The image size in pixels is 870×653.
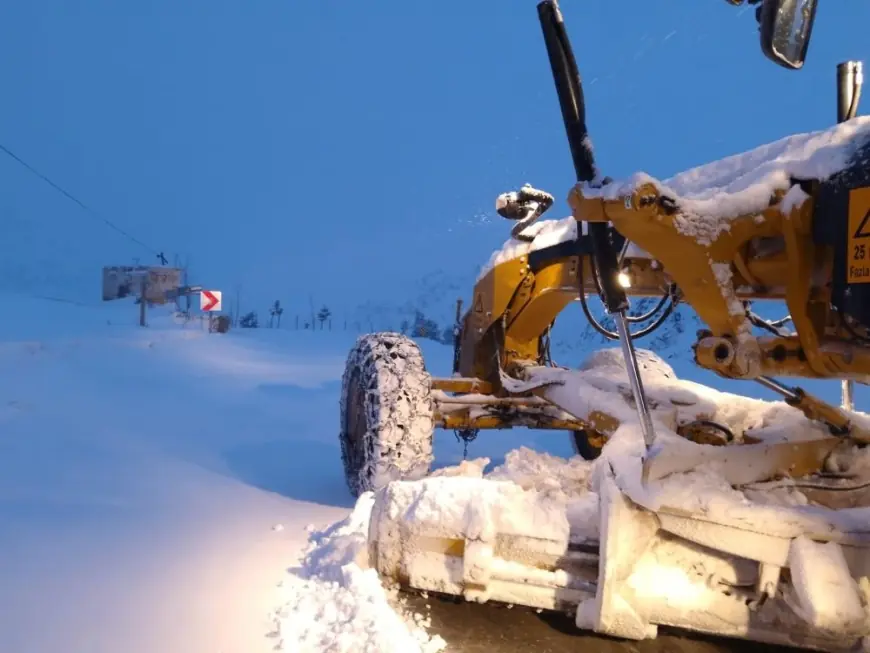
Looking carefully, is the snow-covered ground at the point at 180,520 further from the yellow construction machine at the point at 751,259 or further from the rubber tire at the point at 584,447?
the yellow construction machine at the point at 751,259

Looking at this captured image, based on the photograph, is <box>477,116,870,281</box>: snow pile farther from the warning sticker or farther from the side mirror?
the side mirror

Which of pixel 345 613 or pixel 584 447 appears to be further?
pixel 584 447

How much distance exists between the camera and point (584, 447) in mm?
5980

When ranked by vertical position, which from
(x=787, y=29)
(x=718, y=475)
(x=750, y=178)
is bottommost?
(x=718, y=475)

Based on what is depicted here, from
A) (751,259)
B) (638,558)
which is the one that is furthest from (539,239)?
(638,558)

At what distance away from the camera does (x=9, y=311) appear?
1730 cm

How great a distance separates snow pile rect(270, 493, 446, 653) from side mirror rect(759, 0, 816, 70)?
6.55 feet

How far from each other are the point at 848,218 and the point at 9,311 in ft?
61.9

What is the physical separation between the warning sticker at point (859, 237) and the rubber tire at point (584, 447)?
3975 mm

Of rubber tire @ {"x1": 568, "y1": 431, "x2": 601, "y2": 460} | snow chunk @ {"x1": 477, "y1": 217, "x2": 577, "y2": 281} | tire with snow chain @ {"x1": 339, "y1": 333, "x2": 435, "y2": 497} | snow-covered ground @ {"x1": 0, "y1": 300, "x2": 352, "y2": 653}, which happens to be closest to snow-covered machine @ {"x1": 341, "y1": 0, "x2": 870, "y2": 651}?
snow-covered ground @ {"x1": 0, "y1": 300, "x2": 352, "y2": 653}

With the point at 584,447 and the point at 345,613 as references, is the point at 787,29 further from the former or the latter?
the point at 584,447

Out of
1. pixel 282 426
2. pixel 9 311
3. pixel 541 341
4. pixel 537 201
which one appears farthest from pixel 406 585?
pixel 9 311

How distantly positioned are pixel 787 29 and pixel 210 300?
786 inches

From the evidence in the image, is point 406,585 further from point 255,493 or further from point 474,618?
point 255,493
